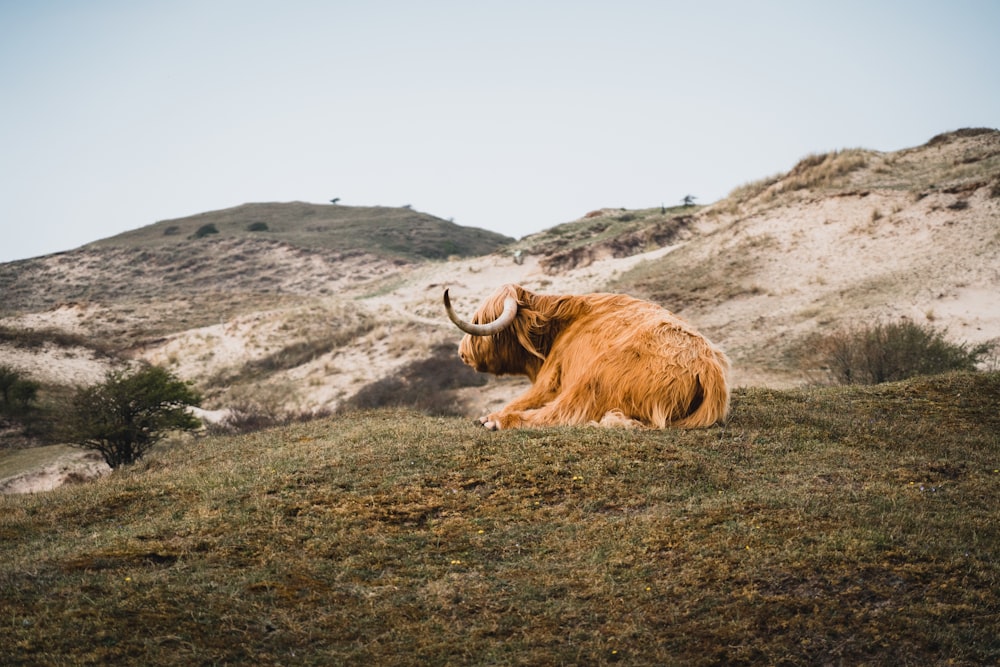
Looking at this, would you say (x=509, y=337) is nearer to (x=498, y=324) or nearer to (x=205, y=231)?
(x=498, y=324)

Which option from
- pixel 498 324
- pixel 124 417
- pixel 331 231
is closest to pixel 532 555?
pixel 498 324

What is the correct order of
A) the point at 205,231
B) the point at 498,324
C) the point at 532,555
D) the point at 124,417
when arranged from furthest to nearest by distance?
the point at 205,231 → the point at 124,417 → the point at 498,324 → the point at 532,555

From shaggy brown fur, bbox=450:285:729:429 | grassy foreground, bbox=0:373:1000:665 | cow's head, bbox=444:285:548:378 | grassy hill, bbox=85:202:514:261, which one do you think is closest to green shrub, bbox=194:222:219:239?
grassy hill, bbox=85:202:514:261

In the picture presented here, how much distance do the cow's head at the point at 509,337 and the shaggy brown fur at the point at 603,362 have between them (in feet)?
0.03

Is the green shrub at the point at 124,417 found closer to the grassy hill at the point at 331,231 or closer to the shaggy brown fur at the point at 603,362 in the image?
the shaggy brown fur at the point at 603,362

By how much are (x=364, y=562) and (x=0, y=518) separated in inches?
131

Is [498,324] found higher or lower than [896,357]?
higher

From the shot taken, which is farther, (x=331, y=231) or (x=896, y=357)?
(x=331, y=231)

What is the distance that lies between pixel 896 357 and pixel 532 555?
14.1m

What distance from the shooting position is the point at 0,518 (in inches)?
244

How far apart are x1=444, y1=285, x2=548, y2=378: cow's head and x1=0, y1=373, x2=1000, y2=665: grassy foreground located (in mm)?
1740

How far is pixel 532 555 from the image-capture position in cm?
468

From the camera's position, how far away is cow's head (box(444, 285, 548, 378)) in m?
8.62

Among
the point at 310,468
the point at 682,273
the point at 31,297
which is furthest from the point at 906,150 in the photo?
the point at 31,297
